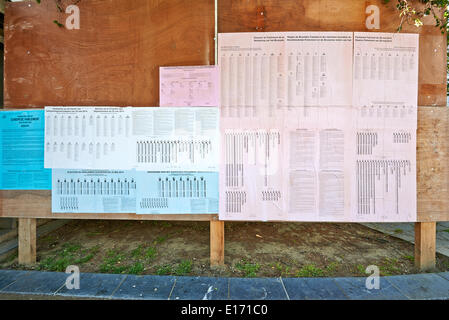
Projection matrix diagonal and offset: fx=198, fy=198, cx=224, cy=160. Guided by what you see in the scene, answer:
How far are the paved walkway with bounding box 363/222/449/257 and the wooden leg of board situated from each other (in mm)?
6552

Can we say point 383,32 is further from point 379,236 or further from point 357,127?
point 379,236

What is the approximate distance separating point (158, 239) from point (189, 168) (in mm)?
1866

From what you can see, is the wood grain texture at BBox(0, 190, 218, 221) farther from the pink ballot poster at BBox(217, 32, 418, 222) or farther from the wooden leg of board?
the pink ballot poster at BBox(217, 32, 418, 222)

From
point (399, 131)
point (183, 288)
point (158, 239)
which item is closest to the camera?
point (183, 288)

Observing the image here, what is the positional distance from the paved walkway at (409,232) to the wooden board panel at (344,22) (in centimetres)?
256

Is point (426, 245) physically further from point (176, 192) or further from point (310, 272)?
point (176, 192)

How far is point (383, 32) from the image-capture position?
9.57ft

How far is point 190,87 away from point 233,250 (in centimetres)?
278

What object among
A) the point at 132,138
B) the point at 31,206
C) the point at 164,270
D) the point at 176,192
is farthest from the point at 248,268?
→ the point at 31,206

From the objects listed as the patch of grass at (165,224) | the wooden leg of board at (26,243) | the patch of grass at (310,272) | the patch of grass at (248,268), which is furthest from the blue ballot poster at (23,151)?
the patch of grass at (310,272)

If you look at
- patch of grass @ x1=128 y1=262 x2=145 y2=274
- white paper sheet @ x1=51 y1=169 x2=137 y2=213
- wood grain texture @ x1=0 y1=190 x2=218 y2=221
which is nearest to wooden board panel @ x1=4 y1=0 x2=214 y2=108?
white paper sheet @ x1=51 y1=169 x2=137 y2=213

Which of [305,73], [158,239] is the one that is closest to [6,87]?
[158,239]

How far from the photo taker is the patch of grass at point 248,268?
2.86 metres

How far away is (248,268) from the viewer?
9.73 ft
